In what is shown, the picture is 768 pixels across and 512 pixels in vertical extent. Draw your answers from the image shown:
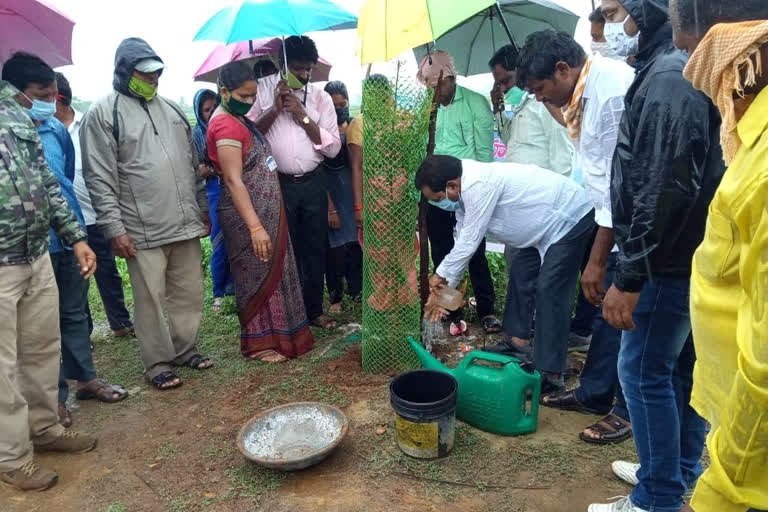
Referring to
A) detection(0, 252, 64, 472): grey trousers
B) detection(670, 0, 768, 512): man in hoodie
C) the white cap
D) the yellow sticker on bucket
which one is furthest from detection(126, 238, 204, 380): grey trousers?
detection(670, 0, 768, 512): man in hoodie

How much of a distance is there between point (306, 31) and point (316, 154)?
895mm

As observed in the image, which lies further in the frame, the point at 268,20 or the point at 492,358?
the point at 268,20

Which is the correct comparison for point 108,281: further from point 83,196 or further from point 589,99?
point 589,99

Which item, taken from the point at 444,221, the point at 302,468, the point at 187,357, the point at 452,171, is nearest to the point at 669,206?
the point at 452,171

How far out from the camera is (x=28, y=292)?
2.74 meters

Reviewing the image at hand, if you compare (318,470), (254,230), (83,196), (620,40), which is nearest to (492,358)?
(318,470)

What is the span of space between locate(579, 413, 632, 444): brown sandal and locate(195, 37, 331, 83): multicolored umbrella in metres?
3.54

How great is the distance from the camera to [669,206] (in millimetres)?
1804

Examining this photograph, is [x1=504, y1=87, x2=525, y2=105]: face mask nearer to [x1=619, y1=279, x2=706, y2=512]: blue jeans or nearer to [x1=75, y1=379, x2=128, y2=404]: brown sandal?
[x1=619, y1=279, x2=706, y2=512]: blue jeans

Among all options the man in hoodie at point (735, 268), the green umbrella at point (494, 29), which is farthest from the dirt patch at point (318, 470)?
the green umbrella at point (494, 29)

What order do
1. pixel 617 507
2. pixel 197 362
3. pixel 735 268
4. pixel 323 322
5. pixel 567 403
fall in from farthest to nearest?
pixel 323 322, pixel 197 362, pixel 567 403, pixel 617 507, pixel 735 268

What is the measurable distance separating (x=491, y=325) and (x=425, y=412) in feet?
6.19

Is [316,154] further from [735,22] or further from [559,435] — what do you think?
[735,22]

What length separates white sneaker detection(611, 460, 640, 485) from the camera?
8.64 feet
